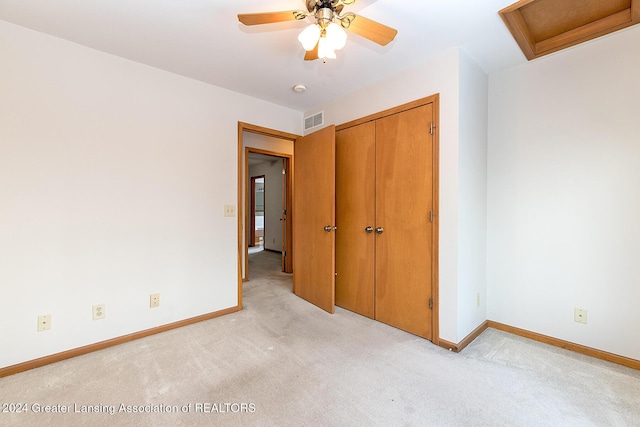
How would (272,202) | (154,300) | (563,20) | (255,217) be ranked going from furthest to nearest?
(255,217)
(272,202)
(154,300)
(563,20)

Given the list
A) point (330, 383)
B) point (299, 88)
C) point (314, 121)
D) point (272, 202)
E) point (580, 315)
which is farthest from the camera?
point (272, 202)

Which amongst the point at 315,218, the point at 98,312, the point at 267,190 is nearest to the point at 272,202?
the point at 267,190

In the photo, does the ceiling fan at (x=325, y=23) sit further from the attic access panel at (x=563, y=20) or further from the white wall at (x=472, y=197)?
the white wall at (x=472, y=197)

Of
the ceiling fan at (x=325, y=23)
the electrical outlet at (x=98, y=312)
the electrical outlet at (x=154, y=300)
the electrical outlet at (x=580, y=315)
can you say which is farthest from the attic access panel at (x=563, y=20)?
the electrical outlet at (x=98, y=312)

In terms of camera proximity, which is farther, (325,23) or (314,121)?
(314,121)

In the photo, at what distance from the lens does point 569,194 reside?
84.1 inches

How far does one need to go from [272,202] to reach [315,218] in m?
3.93

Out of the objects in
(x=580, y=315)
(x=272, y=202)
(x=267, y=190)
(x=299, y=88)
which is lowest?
(x=580, y=315)

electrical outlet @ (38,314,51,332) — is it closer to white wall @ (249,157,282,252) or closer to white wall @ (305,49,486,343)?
white wall @ (305,49,486,343)

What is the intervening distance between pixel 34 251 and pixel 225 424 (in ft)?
6.04

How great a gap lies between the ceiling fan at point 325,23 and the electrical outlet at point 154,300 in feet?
7.61

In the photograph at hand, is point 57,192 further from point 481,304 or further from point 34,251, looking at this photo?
point 481,304

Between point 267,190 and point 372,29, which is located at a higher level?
point 372,29

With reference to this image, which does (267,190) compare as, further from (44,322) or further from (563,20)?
(563,20)
